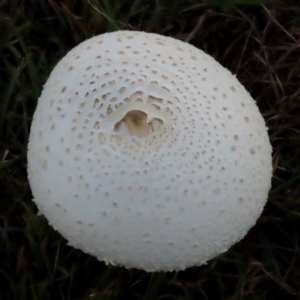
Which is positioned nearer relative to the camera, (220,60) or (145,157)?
(145,157)

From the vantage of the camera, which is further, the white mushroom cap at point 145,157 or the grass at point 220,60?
the grass at point 220,60

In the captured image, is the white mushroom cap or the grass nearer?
the white mushroom cap

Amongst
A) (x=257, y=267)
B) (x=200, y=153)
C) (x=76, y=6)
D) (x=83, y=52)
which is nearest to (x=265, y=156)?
(x=200, y=153)

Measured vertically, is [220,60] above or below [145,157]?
below
